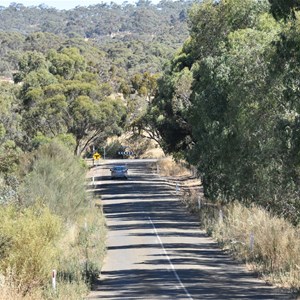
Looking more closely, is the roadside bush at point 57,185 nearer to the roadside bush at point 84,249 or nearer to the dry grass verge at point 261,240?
the roadside bush at point 84,249

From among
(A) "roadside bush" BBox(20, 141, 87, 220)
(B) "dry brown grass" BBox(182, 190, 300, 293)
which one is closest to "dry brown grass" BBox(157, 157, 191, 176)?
(A) "roadside bush" BBox(20, 141, 87, 220)

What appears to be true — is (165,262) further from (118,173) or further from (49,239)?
(118,173)

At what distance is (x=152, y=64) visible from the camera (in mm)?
175250

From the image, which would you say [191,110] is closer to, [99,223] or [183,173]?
[99,223]

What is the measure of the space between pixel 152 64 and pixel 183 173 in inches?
3802

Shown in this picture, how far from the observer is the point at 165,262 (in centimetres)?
2731

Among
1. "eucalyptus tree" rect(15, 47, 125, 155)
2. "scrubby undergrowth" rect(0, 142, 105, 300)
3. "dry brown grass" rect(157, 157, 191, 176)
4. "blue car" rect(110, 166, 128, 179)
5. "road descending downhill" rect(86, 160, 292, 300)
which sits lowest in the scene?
"dry brown grass" rect(157, 157, 191, 176)

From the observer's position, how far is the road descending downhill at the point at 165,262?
21.1m

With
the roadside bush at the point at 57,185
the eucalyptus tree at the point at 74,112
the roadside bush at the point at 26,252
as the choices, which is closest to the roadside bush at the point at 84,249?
the roadside bush at the point at 57,185

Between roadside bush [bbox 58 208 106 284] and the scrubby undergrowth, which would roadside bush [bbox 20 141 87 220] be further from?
roadside bush [bbox 58 208 106 284]

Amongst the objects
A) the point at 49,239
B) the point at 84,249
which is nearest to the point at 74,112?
the point at 84,249

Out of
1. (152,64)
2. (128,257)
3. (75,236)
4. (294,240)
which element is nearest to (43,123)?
(75,236)

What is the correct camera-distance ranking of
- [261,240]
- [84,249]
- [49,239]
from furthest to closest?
[84,249], [261,240], [49,239]

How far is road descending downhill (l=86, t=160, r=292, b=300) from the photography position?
21.1m
